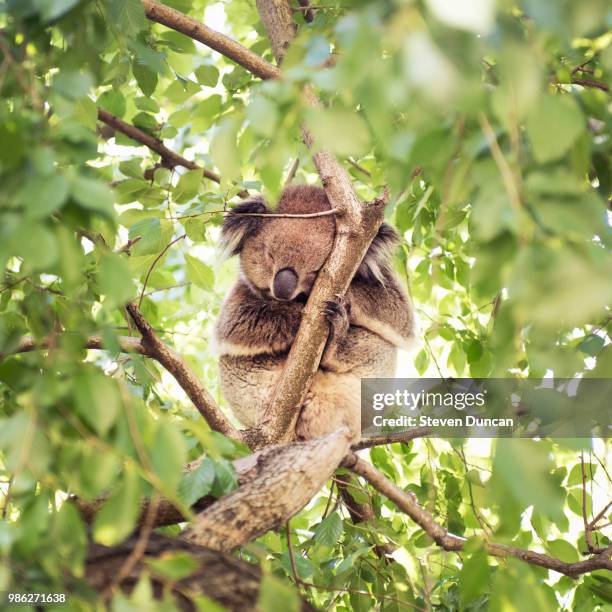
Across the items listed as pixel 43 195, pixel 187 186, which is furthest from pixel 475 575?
pixel 187 186

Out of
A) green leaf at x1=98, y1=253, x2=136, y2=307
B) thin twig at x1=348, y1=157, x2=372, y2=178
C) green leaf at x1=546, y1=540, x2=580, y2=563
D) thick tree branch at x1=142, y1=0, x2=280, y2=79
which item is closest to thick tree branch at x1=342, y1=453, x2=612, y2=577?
green leaf at x1=546, y1=540, x2=580, y2=563

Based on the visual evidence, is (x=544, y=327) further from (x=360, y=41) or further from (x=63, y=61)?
(x=63, y=61)

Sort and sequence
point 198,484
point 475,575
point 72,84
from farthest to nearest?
1. point 198,484
2. point 475,575
3. point 72,84

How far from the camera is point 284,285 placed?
3.30 metres

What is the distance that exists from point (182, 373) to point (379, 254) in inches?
48.8

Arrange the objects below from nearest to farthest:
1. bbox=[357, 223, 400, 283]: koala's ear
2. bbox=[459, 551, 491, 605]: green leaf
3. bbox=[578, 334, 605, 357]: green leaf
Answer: bbox=[459, 551, 491, 605]: green leaf → bbox=[578, 334, 605, 357]: green leaf → bbox=[357, 223, 400, 283]: koala's ear

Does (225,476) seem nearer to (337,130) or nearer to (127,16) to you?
(337,130)

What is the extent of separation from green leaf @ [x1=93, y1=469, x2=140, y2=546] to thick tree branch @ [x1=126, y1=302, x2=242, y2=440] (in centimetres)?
154

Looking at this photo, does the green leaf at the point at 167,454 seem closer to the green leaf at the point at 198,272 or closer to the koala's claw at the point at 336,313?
the koala's claw at the point at 336,313

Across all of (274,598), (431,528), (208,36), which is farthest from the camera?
(208,36)

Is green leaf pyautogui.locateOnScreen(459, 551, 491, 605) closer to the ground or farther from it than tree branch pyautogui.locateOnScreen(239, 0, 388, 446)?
closer to the ground

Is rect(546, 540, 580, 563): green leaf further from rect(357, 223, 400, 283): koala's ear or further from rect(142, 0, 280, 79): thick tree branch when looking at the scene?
rect(142, 0, 280, 79): thick tree branch

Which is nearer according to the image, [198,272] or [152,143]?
[198,272]

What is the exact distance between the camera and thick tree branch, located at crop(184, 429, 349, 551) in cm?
170
